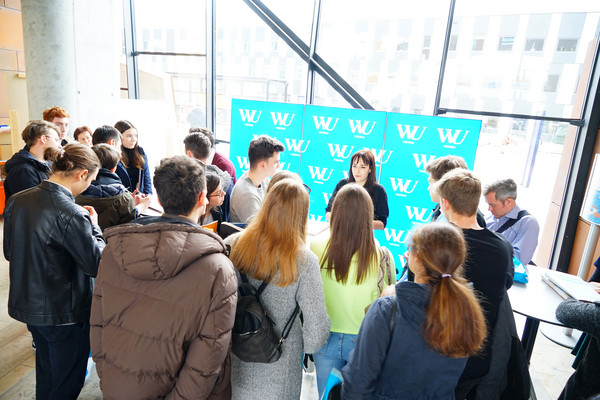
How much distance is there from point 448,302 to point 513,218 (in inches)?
76.1

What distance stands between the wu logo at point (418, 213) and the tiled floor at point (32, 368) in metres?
1.38

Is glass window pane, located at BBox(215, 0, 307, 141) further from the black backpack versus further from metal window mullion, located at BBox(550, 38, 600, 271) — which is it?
the black backpack

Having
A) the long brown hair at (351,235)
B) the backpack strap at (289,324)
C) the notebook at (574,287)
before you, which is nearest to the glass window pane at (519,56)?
the notebook at (574,287)

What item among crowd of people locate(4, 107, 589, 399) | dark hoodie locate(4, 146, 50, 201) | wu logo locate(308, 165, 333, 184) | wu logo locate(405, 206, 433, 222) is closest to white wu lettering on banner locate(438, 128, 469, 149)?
wu logo locate(405, 206, 433, 222)

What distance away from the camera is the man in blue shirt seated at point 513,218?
2.71 metres

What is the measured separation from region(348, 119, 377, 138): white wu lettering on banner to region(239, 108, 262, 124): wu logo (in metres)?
1.24

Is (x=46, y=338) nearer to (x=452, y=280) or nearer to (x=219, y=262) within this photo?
(x=219, y=262)

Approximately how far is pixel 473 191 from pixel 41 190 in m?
2.10

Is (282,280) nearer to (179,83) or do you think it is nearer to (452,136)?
(452,136)

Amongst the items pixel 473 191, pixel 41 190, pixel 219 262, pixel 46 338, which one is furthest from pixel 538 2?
pixel 46 338


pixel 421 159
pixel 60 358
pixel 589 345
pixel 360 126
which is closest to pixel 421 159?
pixel 421 159

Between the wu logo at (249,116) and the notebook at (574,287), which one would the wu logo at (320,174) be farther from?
the notebook at (574,287)

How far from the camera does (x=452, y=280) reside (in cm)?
125

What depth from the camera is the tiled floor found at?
7.79 feet
